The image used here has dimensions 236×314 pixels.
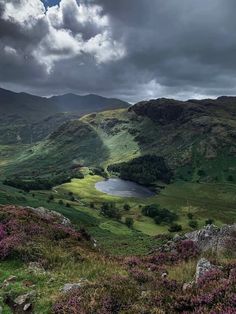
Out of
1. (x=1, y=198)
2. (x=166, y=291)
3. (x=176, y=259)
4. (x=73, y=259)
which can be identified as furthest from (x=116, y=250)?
(x=1, y=198)

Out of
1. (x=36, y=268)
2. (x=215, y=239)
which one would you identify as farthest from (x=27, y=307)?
(x=215, y=239)

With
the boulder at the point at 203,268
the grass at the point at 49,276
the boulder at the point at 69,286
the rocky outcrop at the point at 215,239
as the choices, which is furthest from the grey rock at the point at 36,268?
the rocky outcrop at the point at 215,239

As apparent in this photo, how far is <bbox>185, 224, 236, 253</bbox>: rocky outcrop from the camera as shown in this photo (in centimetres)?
3195

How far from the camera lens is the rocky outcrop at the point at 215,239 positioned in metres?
32.0

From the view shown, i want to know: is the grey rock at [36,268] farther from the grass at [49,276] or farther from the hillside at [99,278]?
the grass at [49,276]

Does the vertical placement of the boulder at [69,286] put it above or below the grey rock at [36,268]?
above

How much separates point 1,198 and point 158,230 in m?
75.3

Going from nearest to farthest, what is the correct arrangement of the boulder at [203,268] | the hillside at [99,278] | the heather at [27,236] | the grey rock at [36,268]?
the hillside at [99,278] → the boulder at [203,268] → the grey rock at [36,268] → the heather at [27,236]

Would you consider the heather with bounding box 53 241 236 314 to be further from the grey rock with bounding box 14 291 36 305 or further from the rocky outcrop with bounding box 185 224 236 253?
the rocky outcrop with bounding box 185 224 236 253

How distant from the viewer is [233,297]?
15.4m

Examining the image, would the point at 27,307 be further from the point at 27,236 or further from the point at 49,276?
the point at 27,236

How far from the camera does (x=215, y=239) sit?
1341 inches

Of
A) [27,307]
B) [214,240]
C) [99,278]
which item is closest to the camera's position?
[27,307]

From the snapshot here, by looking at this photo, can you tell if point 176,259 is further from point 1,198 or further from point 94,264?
point 1,198
